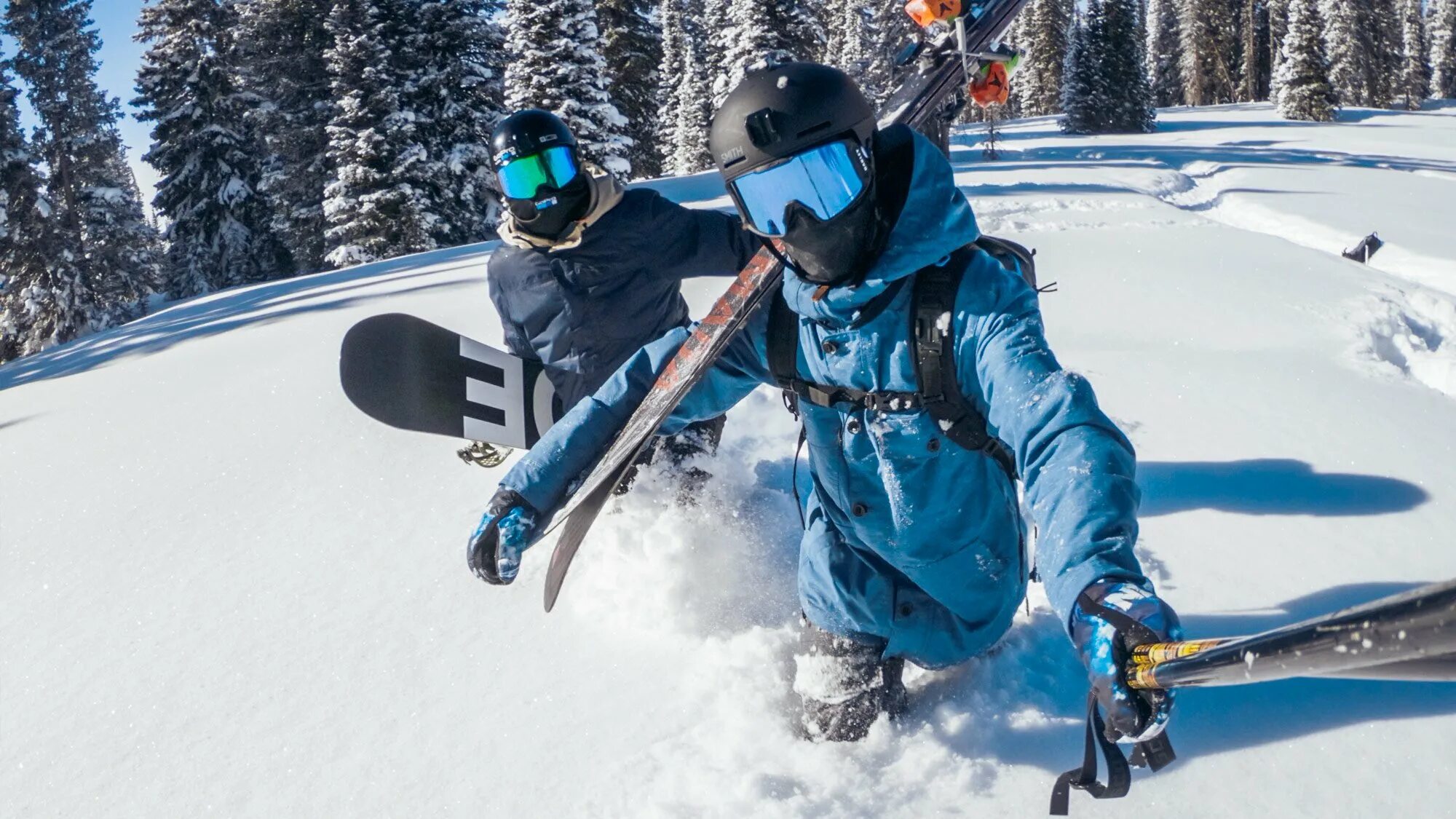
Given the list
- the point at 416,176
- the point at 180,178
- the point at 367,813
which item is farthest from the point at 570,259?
the point at 180,178

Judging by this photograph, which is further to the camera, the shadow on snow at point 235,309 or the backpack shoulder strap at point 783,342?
the shadow on snow at point 235,309

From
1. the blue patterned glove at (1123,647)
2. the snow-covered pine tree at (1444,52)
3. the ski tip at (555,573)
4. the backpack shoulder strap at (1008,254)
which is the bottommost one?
the snow-covered pine tree at (1444,52)

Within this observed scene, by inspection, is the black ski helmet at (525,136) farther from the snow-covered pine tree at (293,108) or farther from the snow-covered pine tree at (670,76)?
the snow-covered pine tree at (670,76)

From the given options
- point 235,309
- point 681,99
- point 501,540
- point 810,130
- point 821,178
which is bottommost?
point 235,309

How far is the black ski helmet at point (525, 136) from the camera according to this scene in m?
3.44

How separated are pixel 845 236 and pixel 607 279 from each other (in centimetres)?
196

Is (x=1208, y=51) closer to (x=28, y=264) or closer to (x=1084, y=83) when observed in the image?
(x=1084, y=83)

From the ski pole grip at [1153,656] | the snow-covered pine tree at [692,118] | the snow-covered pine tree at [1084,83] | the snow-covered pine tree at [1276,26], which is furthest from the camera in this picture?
the snow-covered pine tree at [1276,26]

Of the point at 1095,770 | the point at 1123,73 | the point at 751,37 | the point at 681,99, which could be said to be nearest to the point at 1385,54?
the point at 1123,73

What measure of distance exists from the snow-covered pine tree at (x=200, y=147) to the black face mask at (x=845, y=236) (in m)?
27.4

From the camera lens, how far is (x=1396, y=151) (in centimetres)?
2144

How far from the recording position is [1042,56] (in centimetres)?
4928

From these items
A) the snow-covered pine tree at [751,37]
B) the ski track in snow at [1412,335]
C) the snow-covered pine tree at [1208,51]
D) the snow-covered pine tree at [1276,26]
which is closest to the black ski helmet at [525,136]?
the ski track in snow at [1412,335]

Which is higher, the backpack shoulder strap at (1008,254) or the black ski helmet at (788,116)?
the black ski helmet at (788,116)
